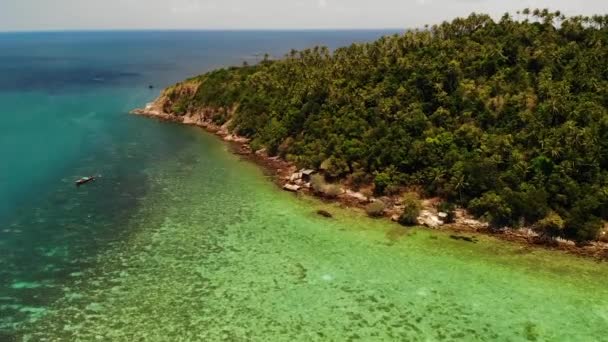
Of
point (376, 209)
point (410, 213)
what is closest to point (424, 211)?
point (410, 213)

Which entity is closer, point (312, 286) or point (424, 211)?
point (312, 286)

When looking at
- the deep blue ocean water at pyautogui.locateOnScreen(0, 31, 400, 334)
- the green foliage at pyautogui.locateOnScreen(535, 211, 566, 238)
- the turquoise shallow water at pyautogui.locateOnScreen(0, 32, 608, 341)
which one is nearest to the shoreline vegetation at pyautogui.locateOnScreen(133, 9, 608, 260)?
the green foliage at pyautogui.locateOnScreen(535, 211, 566, 238)

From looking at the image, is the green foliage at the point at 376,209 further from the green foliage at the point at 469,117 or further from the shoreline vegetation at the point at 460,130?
the green foliage at the point at 469,117

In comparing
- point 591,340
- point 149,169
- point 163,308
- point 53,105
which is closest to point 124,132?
point 149,169

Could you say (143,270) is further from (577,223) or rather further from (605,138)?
(605,138)

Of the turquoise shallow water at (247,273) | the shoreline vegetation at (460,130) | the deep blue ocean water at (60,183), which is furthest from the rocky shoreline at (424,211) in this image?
the deep blue ocean water at (60,183)

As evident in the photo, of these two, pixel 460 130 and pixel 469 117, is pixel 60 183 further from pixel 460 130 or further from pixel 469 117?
pixel 469 117

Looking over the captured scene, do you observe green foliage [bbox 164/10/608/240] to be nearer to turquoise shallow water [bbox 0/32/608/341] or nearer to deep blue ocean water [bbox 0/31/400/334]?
turquoise shallow water [bbox 0/32/608/341]
